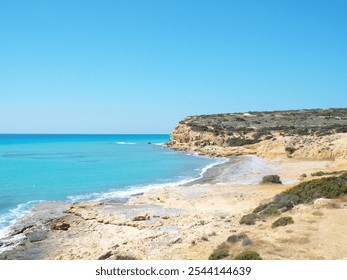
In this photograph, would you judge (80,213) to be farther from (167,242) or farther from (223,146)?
(223,146)

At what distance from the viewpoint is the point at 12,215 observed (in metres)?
19.7

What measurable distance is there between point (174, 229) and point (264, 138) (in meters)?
43.1

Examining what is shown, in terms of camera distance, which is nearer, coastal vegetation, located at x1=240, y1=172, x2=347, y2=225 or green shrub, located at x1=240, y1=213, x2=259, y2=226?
green shrub, located at x1=240, y1=213, x2=259, y2=226

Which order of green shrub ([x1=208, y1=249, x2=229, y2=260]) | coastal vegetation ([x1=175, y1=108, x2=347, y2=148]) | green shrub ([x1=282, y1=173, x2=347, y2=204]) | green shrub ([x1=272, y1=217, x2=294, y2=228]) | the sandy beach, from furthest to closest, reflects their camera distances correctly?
coastal vegetation ([x1=175, y1=108, x2=347, y2=148])
green shrub ([x1=282, y1=173, x2=347, y2=204])
green shrub ([x1=272, y1=217, x2=294, y2=228])
the sandy beach
green shrub ([x1=208, y1=249, x2=229, y2=260])

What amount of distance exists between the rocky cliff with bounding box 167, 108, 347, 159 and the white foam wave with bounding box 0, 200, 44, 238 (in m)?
27.8

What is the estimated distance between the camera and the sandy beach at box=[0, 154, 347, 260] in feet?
36.9

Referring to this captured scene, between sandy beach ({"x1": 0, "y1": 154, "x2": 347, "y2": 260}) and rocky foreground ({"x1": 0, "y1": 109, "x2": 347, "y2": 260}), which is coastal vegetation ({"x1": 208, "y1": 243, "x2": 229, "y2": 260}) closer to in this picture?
rocky foreground ({"x1": 0, "y1": 109, "x2": 347, "y2": 260})

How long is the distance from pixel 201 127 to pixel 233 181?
4264 cm

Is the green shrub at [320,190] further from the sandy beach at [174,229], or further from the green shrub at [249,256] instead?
the green shrub at [249,256]

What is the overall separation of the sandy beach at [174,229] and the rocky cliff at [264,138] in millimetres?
18550

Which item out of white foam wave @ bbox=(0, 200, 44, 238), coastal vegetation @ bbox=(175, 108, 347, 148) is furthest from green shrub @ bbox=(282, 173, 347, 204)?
coastal vegetation @ bbox=(175, 108, 347, 148)

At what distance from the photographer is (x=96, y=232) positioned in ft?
52.9

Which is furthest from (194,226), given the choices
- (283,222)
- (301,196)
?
(301,196)

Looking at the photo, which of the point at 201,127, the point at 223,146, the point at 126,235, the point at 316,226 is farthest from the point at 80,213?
the point at 201,127
